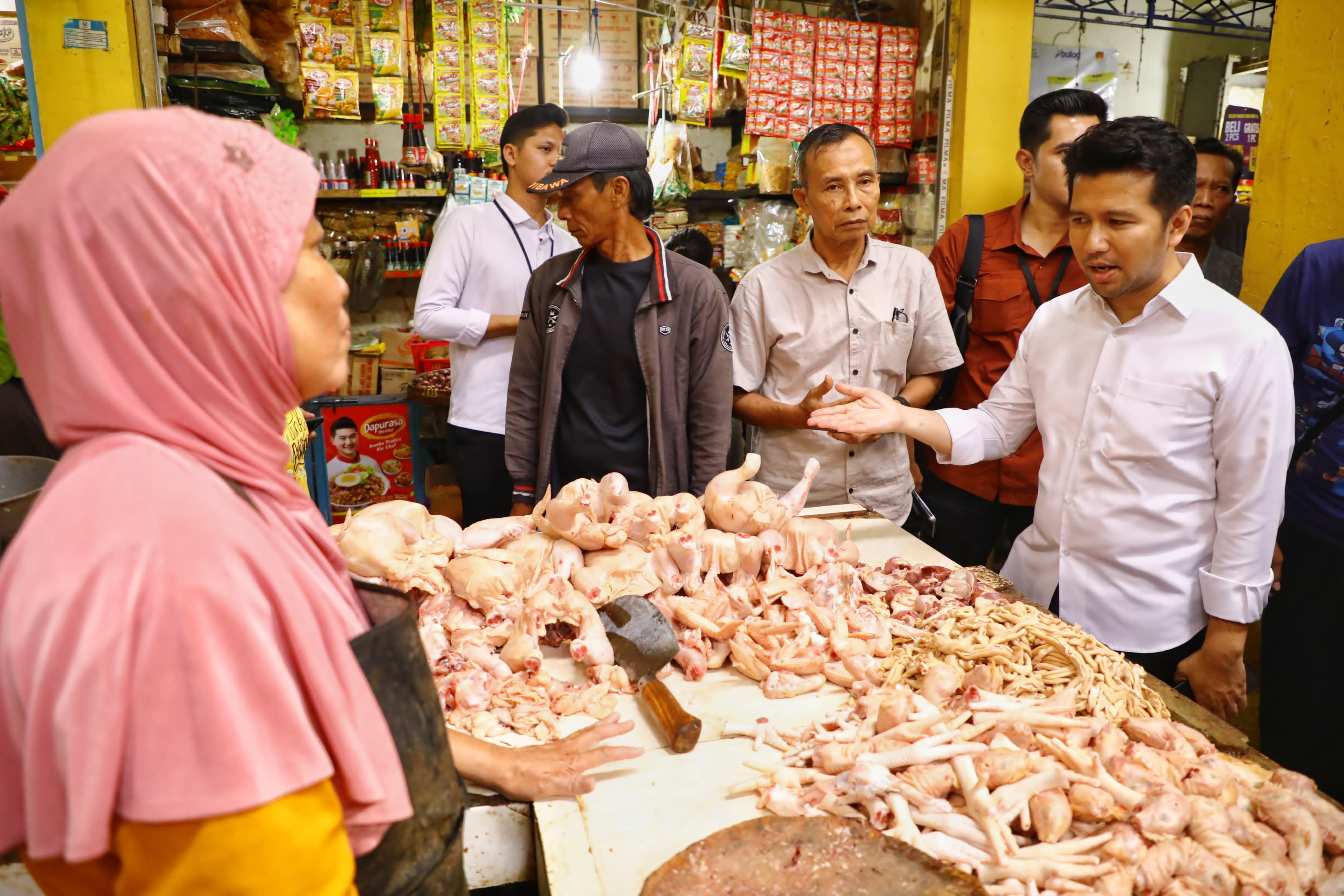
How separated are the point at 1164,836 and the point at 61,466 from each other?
1787 mm

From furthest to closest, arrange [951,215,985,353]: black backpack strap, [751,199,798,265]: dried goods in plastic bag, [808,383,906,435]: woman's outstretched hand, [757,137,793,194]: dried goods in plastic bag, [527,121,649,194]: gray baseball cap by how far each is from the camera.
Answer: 1. [751,199,798,265]: dried goods in plastic bag
2. [757,137,793,194]: dried goods in plastic bag
3. [951,215,985,353]: black backpack strap
4. [527,121,649,194]: gray baseball cap
5. [808,383,906,435]: woman's outstretched hand

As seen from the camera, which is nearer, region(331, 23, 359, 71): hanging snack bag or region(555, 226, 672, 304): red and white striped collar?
region(555, 226, 672, 304): red and white striped collar

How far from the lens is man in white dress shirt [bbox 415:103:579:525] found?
162 inches

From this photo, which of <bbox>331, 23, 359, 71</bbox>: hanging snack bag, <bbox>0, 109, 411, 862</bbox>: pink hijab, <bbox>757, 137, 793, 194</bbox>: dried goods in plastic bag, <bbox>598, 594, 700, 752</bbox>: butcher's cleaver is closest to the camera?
<bbox>0, 109, 411, 862</bbox>: pink hijab

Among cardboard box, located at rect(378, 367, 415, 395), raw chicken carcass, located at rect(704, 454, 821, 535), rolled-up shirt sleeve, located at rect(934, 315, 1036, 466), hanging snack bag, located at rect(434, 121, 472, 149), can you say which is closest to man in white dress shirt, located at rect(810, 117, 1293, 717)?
rolled-up shirt sleeve, located at rect(934, 315, 1036, 466)

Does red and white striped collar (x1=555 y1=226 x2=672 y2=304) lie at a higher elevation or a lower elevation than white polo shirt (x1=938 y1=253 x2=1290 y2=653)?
higher

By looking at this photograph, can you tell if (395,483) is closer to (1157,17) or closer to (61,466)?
(61,466)

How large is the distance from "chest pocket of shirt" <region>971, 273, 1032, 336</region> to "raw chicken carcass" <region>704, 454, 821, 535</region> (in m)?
1.45

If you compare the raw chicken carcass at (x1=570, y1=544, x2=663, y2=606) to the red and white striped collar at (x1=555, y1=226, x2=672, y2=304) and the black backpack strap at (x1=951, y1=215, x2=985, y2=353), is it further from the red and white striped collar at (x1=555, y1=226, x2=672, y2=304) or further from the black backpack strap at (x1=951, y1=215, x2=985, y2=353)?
the black backpack strap at (x1=951, y1=215, x2=985, y2=353)

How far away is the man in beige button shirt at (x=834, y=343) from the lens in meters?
3.56

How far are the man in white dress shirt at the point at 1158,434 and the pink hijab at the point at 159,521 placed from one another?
2.10 m

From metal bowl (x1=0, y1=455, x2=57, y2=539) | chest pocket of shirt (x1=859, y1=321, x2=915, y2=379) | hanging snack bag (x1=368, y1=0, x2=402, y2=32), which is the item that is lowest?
metal bowl (x1=0, y1=455, x2=57, y2=539)

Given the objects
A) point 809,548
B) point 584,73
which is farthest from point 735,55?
point 809,548

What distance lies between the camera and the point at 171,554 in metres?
0.84
